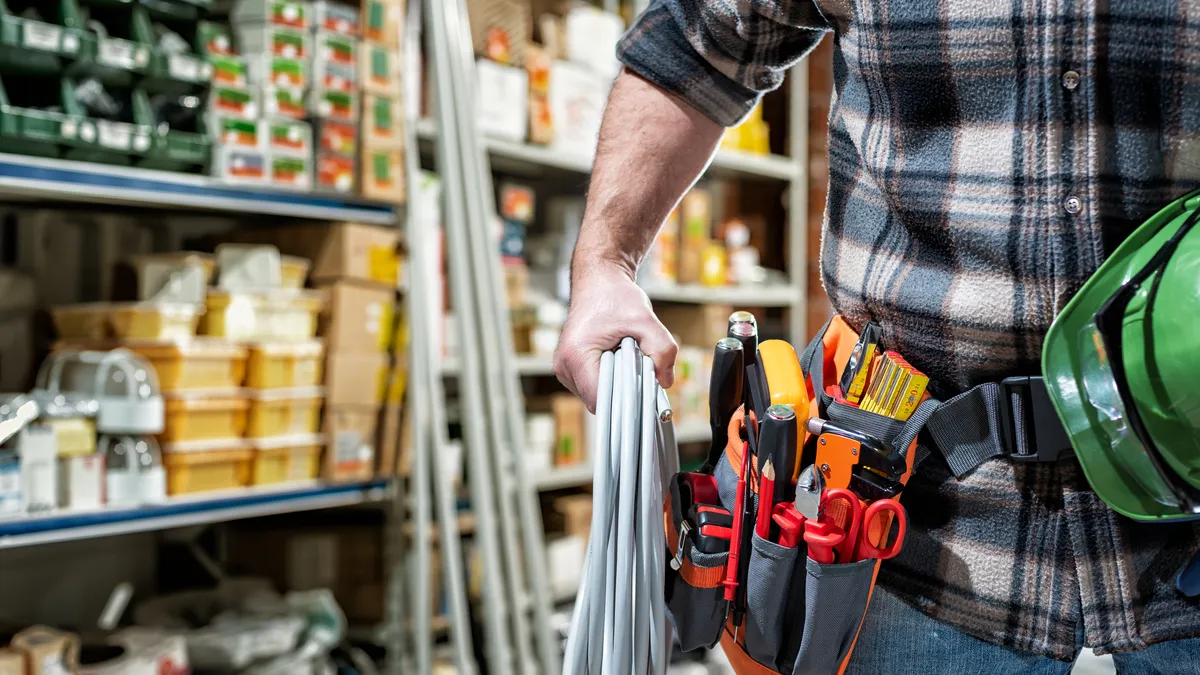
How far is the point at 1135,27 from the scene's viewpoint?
69 cm

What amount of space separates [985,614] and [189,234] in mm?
2441

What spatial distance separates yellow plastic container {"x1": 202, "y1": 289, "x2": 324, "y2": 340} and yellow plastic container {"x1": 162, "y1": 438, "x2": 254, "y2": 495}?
0.79 ft

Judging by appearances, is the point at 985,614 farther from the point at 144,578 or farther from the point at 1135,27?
the point at 144,578

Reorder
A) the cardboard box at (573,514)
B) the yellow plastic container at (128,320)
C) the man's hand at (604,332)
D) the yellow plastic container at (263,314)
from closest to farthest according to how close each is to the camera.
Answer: the man's hand at (604,332), the yellow plastic container at (128,320), the yellow plastic container at (263,314), the cardboard box at (573,514)

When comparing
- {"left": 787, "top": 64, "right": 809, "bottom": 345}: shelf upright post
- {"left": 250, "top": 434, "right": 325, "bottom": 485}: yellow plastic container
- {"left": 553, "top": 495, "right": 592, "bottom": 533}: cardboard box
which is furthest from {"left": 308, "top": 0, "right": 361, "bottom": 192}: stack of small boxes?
{"left": 787, "top": 64, "right": 809, "bottom": 345}: shelf upright post

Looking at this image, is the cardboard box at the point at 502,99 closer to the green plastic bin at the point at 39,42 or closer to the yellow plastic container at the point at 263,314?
the yellow plastic container at the point at 263,314

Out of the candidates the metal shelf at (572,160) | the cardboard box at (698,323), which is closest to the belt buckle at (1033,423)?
the metal shelf at (572,160)

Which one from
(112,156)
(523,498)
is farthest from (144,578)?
(112,156)

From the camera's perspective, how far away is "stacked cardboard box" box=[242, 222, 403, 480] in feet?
7.82

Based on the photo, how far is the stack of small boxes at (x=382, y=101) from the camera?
2.41 metres

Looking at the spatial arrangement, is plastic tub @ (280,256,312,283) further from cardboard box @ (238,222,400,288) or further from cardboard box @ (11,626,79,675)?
cardboard box @ (11,626,79,675)

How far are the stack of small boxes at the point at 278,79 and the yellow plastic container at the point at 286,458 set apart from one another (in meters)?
0.57

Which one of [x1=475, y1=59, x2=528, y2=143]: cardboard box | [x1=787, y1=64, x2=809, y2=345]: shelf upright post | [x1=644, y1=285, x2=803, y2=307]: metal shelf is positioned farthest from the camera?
[x1=787, y1=64, x2=809, y2=345]: shelf upright post

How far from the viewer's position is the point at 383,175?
2451 millimetres
